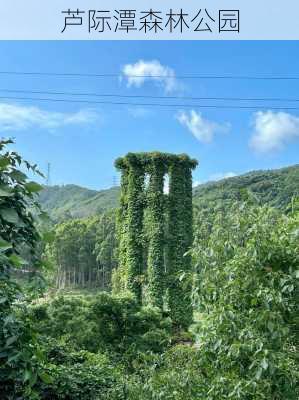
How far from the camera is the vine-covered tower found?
45.5ft

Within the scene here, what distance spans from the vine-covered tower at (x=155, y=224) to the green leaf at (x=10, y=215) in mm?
12377

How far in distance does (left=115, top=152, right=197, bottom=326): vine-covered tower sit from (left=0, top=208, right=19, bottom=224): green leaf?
487 inches

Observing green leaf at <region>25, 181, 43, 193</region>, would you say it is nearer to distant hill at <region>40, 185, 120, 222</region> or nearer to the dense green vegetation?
the dense green vegetation

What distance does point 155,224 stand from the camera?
1408 cm

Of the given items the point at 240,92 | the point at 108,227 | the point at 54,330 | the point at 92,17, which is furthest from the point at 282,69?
the point at 108,227

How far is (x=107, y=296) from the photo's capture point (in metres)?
9.30

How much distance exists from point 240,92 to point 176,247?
30.8 ft

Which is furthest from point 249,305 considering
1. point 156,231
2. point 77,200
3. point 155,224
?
point 77,200

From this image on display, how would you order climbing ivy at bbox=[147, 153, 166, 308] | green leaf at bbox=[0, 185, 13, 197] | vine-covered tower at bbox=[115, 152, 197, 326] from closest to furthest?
1. green leaf at bbox=[0, 185, 13, 197]
2. climbing ivy at bbox=[147, 153, 166, 308]
3. vine-covered tower at bbox=[115, 152, 197, 326]

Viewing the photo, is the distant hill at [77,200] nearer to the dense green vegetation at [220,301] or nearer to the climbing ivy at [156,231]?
the climbing ivy at [156,231]

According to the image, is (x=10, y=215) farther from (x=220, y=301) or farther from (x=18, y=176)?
(x=220, y=301)

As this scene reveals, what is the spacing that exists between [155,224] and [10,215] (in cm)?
1257

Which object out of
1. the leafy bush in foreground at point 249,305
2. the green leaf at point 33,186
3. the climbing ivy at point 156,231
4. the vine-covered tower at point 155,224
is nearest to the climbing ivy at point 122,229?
the vine-covered tower at point 155,224

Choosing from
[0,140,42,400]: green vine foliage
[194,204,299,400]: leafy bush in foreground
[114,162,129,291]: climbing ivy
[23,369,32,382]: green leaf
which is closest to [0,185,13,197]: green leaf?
[0,140,42,400]: green vine foliage
